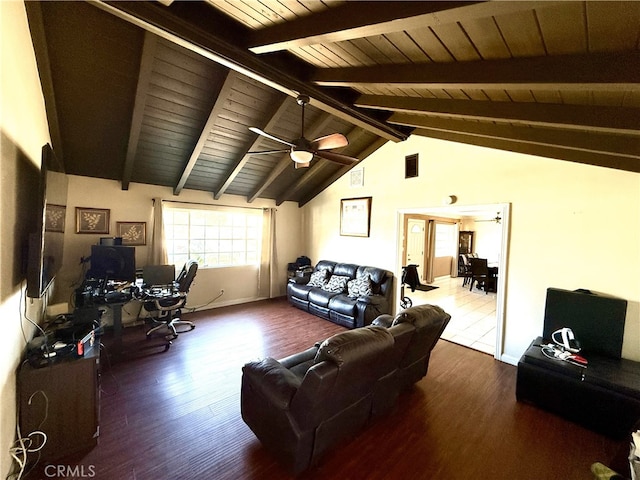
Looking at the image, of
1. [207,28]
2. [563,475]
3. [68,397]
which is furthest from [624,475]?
[207,28]

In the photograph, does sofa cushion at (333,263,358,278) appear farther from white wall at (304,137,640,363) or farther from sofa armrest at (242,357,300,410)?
sofa armrest at (242,357,300,410)

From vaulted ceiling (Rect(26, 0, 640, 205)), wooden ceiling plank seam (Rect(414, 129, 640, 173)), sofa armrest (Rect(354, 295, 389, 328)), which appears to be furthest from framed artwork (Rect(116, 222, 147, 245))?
wooden ceiling plank seam (Rect(414, 129, 640, 173))

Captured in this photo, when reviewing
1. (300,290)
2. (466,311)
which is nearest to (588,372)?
(466,311)

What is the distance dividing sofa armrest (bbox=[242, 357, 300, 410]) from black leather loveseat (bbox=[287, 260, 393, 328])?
2574 millimetres

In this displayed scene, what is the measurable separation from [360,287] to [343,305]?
0.53 m

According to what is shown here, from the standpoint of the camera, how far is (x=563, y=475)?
1.78m

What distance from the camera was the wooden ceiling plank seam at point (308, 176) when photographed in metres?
4.57

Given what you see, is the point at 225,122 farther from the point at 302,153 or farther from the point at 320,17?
the point at 320,17

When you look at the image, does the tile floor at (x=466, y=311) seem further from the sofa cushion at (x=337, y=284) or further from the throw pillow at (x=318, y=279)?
the throw pillow at (x=318, y=279)

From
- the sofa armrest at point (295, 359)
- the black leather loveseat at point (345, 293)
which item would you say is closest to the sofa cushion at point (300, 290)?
the black leather loveseat at point (345, 293)

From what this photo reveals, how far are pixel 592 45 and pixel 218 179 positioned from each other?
4902 mm

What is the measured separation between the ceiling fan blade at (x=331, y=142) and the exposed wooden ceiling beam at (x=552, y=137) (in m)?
1.30

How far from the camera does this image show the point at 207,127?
131 inches

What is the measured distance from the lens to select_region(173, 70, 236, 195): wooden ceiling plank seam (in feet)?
9.11
